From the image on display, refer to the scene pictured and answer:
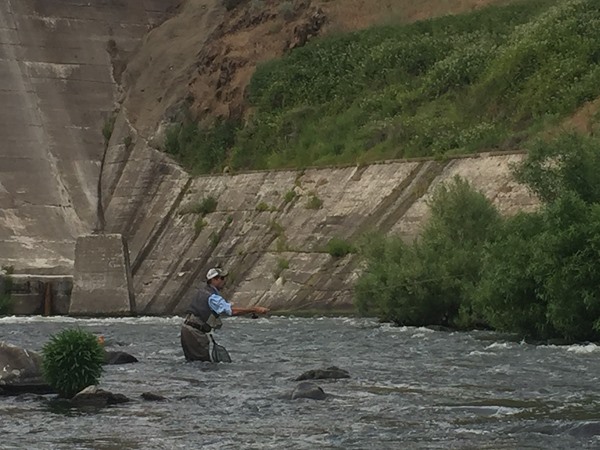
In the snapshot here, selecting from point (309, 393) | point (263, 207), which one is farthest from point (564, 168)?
point (263, 207)

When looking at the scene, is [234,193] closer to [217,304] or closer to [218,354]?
[218,354]

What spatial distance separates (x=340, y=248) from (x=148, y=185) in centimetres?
1818

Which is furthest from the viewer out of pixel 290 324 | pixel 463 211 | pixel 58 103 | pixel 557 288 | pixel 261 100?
pixel 58 103

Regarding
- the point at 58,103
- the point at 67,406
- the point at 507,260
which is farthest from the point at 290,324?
the point at 58,103

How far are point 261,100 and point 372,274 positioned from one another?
26.9 metres

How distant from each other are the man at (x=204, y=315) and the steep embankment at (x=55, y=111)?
1279 inches

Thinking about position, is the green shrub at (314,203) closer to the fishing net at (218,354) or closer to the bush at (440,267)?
the bush at (440,267)

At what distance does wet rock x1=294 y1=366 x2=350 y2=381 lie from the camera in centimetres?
2230

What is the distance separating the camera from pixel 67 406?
19.1 meters

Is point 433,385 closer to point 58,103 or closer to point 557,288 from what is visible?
point 557,288

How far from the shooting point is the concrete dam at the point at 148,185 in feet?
153

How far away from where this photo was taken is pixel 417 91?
5581 centimetres

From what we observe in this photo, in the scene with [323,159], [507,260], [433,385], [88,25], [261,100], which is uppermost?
[88,25]

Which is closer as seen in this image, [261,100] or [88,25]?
[261,100]
